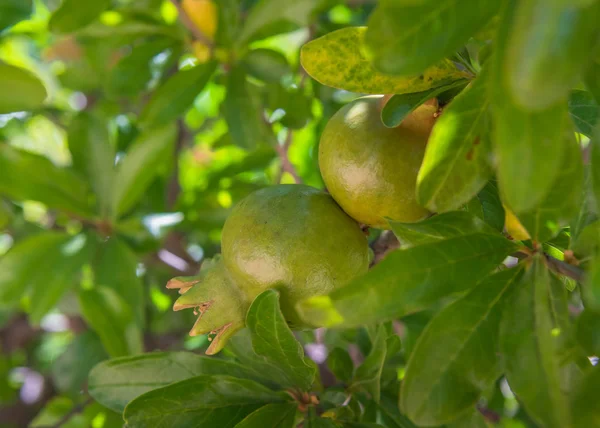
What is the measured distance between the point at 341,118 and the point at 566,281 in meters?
0.39

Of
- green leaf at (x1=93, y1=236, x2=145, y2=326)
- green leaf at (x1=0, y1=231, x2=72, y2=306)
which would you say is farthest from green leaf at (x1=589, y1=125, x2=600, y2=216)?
green leaf at (x1=0, y1=231, x2=72, y2=306)

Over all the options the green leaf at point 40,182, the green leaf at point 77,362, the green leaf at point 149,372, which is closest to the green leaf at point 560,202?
the green leaf at point 149,372

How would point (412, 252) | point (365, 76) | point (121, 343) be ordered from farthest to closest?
point (121, 343) < point (365, 76) < point (412, 252)

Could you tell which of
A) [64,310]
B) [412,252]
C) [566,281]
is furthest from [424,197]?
[64,310]

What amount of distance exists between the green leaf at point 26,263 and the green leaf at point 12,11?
54 cm

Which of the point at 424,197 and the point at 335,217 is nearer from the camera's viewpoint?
the point at 424,197

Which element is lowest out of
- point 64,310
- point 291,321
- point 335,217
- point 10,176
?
point 64,310

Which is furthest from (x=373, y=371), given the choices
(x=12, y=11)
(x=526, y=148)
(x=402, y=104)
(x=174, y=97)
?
(x=12, y=11)

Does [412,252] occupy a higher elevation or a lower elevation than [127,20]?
higher

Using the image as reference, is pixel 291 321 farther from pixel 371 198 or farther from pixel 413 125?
pixel 413 125

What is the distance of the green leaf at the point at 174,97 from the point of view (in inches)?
53.4

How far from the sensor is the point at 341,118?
0.81 metres

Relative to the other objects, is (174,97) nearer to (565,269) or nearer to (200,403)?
(200,403)

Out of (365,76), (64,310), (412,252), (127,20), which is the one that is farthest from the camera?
(64,310)
